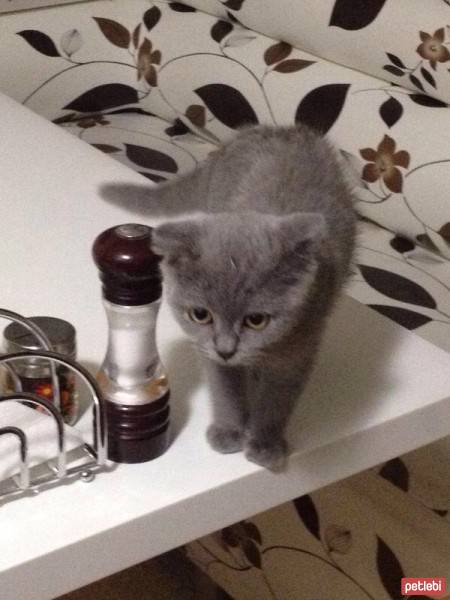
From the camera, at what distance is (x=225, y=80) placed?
1694 mm

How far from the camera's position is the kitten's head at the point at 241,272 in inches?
25.9

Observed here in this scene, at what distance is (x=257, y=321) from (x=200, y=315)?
50 mm

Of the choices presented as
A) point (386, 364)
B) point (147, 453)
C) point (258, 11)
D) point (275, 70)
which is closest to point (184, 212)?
point (386, 364)

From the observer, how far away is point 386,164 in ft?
4.66

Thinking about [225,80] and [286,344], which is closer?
[286,344]

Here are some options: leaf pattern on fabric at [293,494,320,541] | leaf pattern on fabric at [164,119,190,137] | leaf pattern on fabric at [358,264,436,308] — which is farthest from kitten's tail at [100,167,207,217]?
leaf pattern on fabric at [164,119,190,137]

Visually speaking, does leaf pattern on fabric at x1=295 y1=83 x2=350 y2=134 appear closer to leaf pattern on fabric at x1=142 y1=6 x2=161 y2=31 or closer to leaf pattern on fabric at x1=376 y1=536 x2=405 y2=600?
leaf pattern on fabric at x1=142 y1=6 x2=161 y2=31

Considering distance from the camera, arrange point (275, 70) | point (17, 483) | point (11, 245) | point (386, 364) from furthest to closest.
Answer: point (275, 70), point (11, 245), point (386, 364), point (17, 483)

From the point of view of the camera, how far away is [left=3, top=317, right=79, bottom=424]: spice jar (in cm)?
73

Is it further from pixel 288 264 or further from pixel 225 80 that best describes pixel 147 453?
pixel 225 80

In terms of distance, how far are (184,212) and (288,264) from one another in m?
0.45

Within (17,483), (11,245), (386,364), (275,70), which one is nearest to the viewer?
(17,483)

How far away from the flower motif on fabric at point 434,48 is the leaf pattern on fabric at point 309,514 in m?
0.74

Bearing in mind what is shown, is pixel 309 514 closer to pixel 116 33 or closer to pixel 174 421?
pixel 174 421
